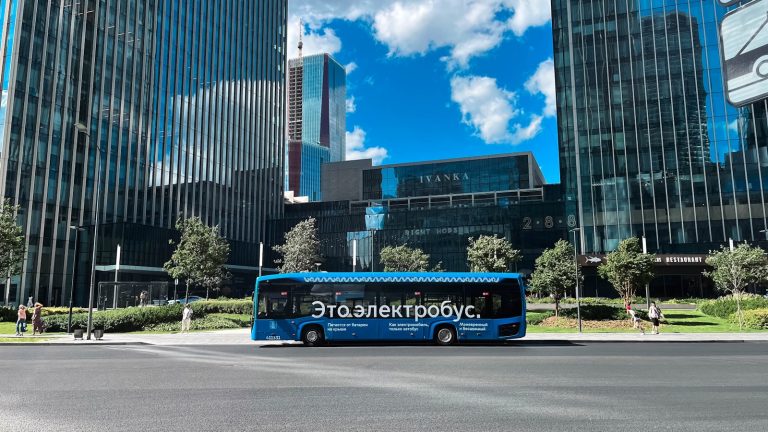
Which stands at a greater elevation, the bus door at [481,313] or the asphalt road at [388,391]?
the bus door at [481,313]

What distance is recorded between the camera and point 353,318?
24000 millimetres

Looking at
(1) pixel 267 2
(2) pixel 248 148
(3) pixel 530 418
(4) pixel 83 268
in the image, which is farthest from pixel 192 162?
(3) pixel 530 418

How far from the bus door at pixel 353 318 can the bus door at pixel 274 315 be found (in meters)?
1.85

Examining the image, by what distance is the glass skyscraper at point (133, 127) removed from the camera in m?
55.9

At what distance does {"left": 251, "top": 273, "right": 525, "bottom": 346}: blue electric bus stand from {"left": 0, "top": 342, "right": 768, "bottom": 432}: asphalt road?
4.27m

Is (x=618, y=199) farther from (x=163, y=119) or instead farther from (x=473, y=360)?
(x=163, y=119)

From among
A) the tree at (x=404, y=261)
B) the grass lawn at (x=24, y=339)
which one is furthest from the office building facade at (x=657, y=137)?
the grass lawn at (x=24, y=339)

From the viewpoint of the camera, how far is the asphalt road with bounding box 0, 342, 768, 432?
8461 mm

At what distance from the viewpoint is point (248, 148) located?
9425 centimetres

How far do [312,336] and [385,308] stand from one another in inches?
137

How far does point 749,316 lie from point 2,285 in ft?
204

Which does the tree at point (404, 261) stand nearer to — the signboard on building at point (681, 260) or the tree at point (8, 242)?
the signboard on building at point (681, 260)

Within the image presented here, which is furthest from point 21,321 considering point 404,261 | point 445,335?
point 404,261

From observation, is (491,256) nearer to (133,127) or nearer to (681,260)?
(681,260)
